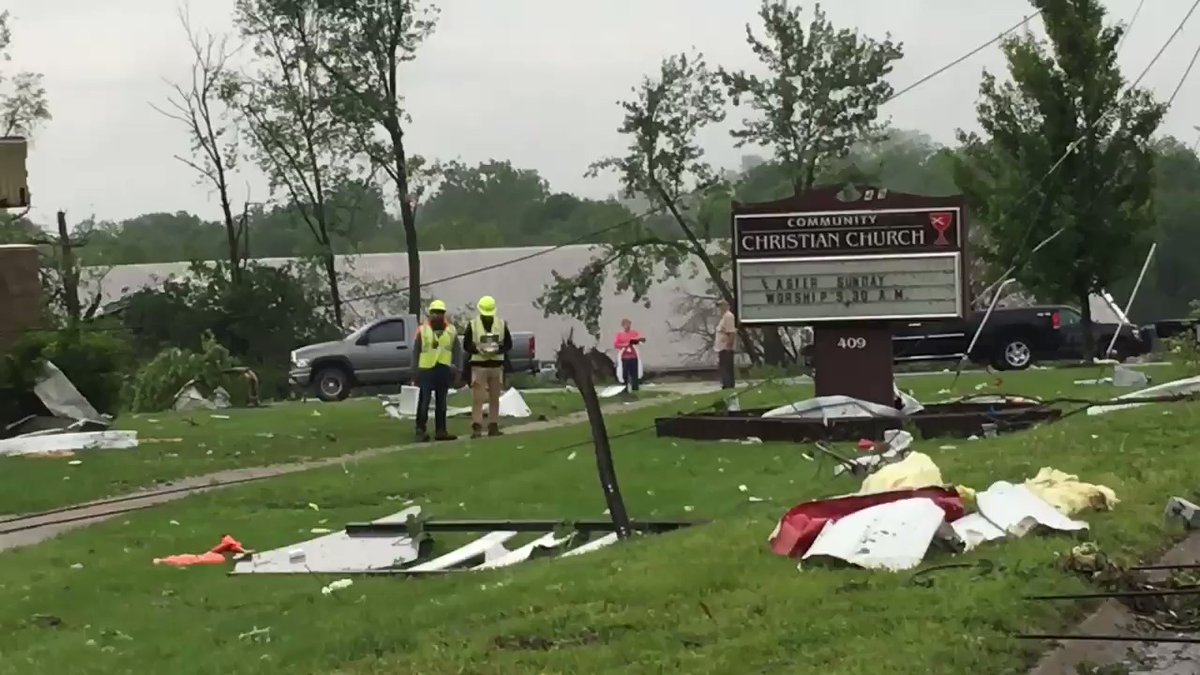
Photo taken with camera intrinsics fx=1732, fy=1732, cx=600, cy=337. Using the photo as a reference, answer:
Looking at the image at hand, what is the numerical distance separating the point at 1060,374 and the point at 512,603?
23.6 metres

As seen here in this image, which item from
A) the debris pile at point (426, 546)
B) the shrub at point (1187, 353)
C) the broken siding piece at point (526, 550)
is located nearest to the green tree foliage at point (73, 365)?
the debris pile at point (426, 546)

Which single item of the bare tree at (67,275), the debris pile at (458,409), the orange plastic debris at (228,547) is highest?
the bare tree at (67,275)

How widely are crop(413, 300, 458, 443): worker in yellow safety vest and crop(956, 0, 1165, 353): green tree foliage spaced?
56.9 ft

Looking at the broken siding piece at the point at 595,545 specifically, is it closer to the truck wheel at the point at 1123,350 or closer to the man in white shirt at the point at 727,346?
the man in white shirt at the point at 727,346

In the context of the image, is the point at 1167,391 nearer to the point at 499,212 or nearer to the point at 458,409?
the point at 458,409

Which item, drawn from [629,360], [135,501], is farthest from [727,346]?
[135,501]

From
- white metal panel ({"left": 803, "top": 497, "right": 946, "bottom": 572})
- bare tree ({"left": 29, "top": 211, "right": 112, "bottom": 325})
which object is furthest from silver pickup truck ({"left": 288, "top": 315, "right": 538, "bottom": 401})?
white metal panel ({"left": 803, "top": 497, "right": 946, "bottom": 572})

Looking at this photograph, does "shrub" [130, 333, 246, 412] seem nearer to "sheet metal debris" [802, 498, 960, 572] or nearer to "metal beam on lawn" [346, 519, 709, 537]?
"metal beam on lawn" [346, 519, 709, 537]

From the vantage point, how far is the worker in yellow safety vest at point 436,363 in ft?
69.3

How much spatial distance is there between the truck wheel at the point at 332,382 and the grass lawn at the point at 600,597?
2414 cm

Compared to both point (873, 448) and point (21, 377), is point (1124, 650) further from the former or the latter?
point (21, 377)

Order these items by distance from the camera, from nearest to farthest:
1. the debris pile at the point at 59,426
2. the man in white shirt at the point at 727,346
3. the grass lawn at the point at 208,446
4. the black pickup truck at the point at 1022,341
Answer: the grass lawn at the point at 208,446, the debris pile at the point at 59,426, the man in white shirt at the point at 727,346, the black pickup truck at the point at 1022,341

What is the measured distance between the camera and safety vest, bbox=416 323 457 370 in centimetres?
2108

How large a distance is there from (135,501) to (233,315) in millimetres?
35019
